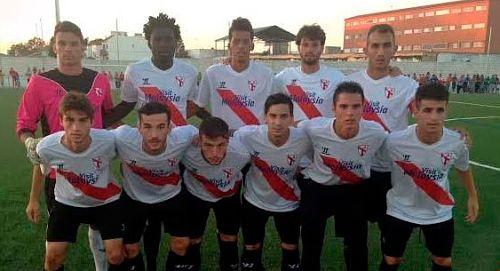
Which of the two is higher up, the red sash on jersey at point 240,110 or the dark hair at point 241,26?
the dark hair at point 241,26

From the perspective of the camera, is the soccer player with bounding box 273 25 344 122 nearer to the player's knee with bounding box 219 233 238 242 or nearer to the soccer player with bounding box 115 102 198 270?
the soccer player with bounding box 115 102 198 270

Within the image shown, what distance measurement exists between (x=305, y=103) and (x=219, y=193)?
1.16 metres

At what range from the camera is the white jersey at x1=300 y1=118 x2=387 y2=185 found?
153 inches

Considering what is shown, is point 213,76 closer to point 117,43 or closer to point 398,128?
point 398,128

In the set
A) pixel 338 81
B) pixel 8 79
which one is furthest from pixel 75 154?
pixel 8 79

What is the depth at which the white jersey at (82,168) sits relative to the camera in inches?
144

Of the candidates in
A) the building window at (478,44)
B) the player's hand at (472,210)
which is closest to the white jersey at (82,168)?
the player's hand at (472,210)

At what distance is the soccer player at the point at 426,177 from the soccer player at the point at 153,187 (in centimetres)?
171

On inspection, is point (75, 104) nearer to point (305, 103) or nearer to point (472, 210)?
point (305, 103)

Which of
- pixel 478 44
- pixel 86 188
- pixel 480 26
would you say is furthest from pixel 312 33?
pixel 478 44

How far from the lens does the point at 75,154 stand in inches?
144

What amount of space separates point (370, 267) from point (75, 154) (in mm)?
2831

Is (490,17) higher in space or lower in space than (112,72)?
higher

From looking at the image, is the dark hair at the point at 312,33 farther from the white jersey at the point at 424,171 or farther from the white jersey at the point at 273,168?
the white jersey at the point at 424,171
